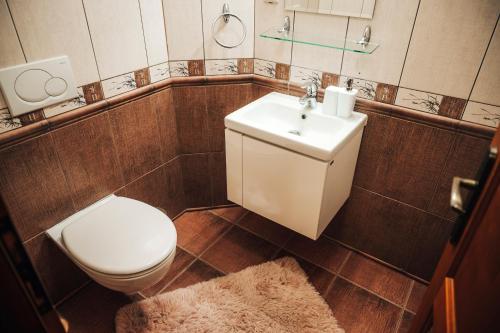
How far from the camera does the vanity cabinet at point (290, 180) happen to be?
144 centimetres

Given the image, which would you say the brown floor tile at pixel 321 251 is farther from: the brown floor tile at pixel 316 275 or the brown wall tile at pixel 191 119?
the brown wall tile at pixel 191 119

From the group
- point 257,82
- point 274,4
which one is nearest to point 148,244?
point 257,82

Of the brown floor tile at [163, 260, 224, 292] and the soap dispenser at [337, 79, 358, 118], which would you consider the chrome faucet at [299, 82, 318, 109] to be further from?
the brown floor tile at [163, 260, 224, 292]

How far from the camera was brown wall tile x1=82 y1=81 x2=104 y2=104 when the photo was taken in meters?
1.44

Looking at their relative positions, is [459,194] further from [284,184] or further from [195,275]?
[195,275]

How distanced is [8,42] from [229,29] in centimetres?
96

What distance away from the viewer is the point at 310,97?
163 cm

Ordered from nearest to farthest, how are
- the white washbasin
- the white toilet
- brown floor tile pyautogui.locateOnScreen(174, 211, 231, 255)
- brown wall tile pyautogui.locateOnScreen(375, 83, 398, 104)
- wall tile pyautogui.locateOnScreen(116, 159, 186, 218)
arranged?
the white toilet, the white washbasin, brown wall tile pyautogui.locateOnScreen(375, 83, 398, 104), wall tile pyautogui.locateOnScreen(116, 159, 186, 218), brown floor tile pyautogui.locateOnScreen(174, 211, 231, 255)

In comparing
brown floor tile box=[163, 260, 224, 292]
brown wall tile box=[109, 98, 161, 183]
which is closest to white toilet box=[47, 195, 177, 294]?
brown wall tile box=[109, 98, 161, 183]

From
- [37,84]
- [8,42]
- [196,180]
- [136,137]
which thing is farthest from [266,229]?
[8,42]

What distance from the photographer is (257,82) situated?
1.88 metres

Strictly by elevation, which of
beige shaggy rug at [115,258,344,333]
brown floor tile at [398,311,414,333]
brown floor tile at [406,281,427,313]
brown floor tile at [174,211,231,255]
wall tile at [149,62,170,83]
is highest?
wall tile at [149,62,170,83]

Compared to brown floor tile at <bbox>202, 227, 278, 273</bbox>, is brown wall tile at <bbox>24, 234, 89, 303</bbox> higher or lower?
higher

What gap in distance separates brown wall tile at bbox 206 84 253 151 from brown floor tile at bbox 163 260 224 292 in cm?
75
